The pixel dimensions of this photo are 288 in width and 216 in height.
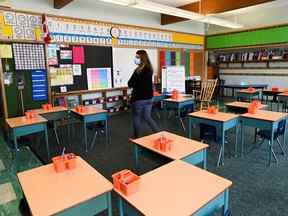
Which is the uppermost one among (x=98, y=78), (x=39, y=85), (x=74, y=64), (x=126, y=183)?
(x=74, y=64)

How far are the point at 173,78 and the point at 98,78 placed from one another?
7.50ft

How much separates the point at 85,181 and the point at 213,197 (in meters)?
0.87

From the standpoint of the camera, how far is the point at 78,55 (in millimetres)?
5672

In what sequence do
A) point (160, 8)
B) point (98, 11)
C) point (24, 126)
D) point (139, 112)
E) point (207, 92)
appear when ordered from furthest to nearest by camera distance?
1. point (207, 92)
2. point (98, 11)
3. point (160, 8)
4. point (139, 112)
5. point (24, 126)

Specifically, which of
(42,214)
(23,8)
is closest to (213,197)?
(42,214)

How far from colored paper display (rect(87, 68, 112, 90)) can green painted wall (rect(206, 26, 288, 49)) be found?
5388 millimetres

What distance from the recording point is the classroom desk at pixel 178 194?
4.16ft

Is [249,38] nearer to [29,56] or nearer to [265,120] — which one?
[265,120]

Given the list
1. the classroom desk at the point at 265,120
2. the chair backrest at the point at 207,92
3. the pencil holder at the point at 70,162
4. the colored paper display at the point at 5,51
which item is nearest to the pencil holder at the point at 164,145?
the pencil holder at the point at 70,162

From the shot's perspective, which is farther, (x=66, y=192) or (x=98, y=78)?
(x=98, y=78)

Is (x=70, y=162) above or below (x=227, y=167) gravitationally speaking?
above

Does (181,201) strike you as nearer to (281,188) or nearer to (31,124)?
(281,188)

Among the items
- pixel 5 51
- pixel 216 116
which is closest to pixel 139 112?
pixel 216 116

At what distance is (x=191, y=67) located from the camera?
912cm
